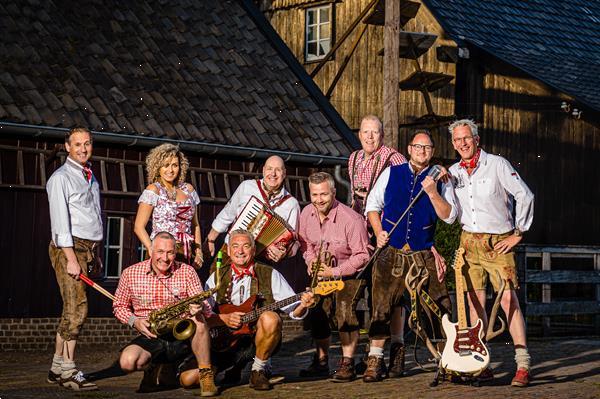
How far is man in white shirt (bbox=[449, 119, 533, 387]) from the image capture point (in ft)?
30.3

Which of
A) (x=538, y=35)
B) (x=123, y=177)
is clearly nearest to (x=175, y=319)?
(x=123, y=177)

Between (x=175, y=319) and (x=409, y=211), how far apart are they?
2067 mm

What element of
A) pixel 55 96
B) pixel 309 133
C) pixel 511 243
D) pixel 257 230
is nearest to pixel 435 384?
pixel 511 243

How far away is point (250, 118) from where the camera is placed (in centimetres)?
1653

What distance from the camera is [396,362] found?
9820 millimetres

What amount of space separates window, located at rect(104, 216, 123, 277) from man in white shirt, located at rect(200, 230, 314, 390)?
555 centimetres

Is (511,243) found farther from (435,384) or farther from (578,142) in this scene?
(578,142)

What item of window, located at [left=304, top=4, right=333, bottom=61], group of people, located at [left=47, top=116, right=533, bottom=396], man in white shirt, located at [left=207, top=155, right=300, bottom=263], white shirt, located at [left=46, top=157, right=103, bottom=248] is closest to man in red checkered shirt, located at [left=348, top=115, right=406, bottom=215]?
group of people, located at [left=47, top=116, right=533, bottom=396]

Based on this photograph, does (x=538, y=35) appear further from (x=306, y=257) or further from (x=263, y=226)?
(x=263, y=226)

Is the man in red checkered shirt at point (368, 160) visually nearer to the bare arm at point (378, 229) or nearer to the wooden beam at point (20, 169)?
the bare arm at point (378, 229)

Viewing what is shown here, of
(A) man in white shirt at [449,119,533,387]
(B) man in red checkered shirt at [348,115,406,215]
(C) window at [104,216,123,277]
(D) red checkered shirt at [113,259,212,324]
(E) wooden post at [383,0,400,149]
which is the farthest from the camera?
(E) wooden post at [383,0,400,149]

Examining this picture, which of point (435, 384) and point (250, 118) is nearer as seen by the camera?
point (435, 384)

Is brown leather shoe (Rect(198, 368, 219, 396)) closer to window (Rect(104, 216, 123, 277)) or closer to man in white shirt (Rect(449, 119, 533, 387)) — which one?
man in white shirt (Rect(449, 119, 533, 387))

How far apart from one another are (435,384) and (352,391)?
2.26 ft
